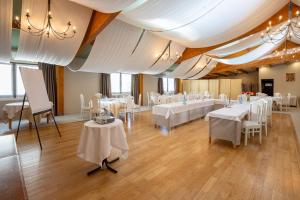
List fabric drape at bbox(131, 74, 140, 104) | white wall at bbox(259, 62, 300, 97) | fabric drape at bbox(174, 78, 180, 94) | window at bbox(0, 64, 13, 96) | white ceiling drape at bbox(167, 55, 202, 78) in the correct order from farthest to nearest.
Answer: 1. fabric drape at bbox(174, 78, 180, 94)
2. white wall at bbox(259, 62, 300, 97)
3. fabric drape at bbox(131, 74, 140, 104)
4. white ceiling drape at bbox(167, 55, 202, 78)
5. window at bbox(0, 64, 13, 96)

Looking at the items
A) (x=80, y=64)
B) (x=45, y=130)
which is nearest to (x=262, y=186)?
(x=45, y=130)

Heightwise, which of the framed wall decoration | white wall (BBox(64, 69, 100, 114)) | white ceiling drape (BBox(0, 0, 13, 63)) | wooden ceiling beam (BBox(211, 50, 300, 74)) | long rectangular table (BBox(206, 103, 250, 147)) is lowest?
long rectangular table (BBox(206, 103, 250, 147))

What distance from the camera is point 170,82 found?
14.2 meters

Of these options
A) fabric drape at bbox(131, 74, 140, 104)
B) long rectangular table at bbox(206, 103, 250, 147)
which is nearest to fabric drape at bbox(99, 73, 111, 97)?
fabric drape at bbox(131, 74, 140, 104)

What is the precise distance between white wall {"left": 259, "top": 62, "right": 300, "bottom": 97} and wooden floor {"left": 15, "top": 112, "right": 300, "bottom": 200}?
9521 mm

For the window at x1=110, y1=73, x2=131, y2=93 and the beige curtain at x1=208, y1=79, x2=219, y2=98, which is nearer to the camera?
the window at x1=110, y1=73, x2=131, y2=93

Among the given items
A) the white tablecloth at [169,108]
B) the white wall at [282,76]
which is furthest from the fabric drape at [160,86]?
the white wall at [282,76]

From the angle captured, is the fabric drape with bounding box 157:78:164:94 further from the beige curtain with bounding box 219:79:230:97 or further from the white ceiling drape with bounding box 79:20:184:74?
the beige curtain with bounding box 219:79:230:97

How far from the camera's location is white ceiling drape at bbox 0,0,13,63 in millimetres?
3639

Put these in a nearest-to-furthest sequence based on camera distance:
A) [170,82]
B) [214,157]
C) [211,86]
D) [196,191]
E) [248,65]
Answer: [196,191], [214,157], [248,65], [211,86], [170,82]

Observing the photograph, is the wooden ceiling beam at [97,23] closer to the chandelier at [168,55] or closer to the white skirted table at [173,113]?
the white skirted table at [173,113]

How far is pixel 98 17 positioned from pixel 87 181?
158 inches

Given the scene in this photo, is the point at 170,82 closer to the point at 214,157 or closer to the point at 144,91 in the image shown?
the point at 144,91

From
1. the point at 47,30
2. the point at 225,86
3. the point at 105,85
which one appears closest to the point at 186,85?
the point at 225,86
